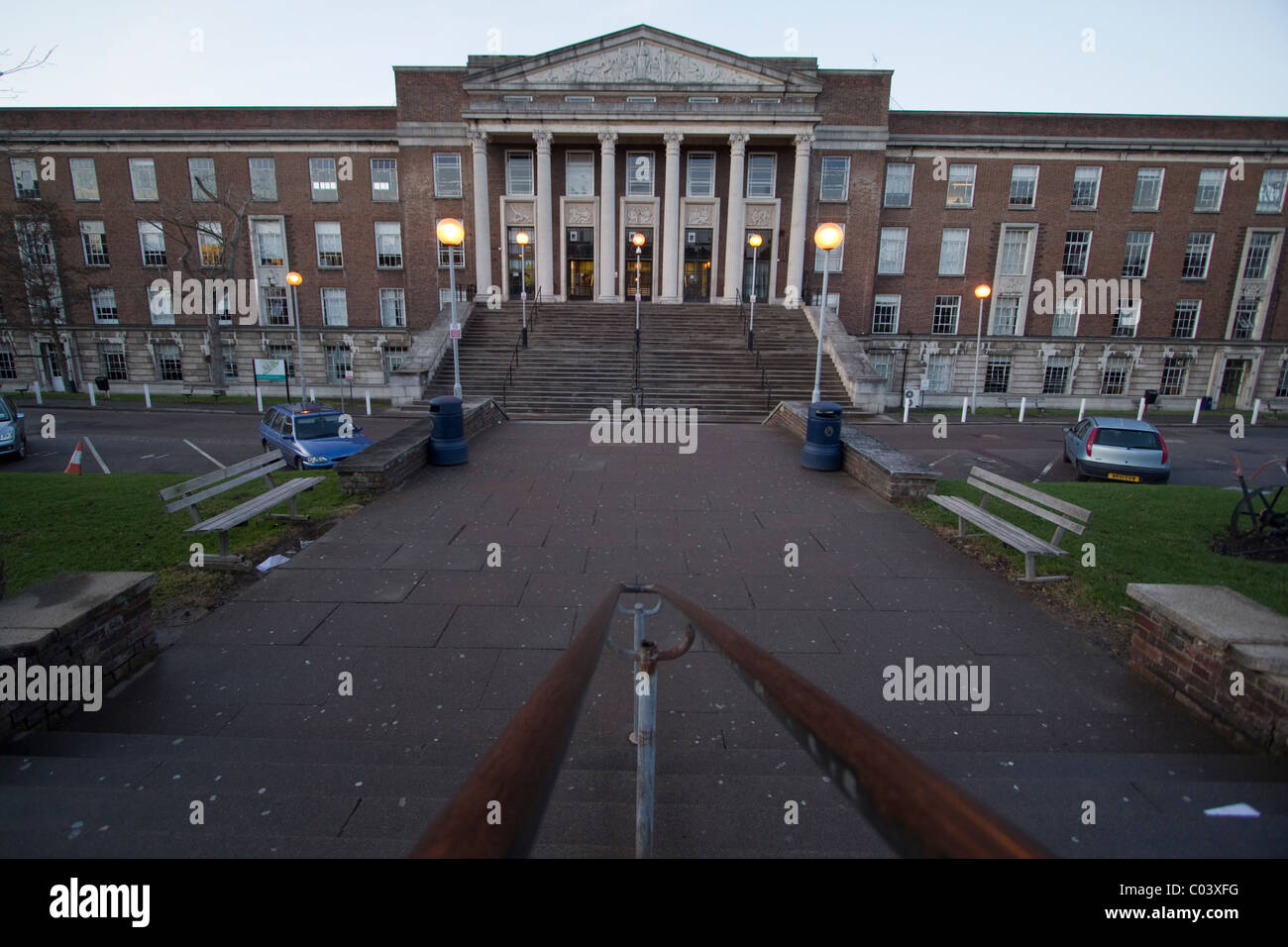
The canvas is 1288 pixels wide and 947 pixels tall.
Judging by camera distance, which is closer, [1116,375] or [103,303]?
[1116,375]

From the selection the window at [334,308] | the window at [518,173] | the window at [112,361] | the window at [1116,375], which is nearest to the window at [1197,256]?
the window at [1116,375]

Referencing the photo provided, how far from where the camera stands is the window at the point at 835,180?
32469 mm

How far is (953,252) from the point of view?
34.7 m

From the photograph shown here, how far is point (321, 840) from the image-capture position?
2.50 metres

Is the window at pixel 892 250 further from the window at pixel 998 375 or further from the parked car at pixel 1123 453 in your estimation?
the parked car at pixel 1123 453

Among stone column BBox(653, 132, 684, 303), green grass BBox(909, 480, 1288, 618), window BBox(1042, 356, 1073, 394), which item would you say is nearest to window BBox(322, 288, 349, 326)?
stone column BBox(653, 132, 684, 303)

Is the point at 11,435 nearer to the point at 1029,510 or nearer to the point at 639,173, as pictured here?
the point at 1029,510

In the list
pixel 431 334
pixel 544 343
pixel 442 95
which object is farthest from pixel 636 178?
pixel 431 334

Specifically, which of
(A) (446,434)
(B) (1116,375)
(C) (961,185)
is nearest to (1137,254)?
(B) (1116,375)

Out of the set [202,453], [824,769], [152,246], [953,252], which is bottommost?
[202,453]

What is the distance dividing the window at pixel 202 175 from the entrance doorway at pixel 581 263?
2161 centimetres

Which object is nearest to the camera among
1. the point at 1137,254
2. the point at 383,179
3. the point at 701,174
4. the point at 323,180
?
the point at 701,174

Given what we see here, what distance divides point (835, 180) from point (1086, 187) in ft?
49.0

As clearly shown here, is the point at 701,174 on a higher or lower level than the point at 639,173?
higher
